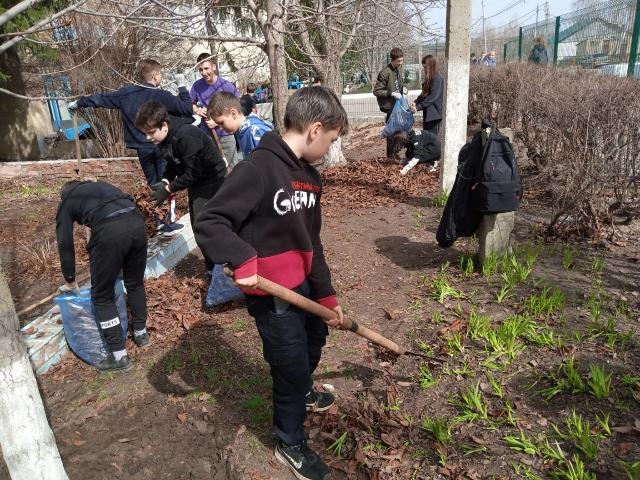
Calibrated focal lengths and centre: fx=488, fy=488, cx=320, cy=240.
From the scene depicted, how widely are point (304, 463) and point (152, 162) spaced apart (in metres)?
4.46

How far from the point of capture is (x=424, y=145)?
784cm

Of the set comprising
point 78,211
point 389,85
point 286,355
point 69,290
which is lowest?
point 69,290

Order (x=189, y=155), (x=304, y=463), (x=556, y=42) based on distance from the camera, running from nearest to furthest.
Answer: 1. (x=304, y=463)
2. (x=189, y=155)
3. (x=556, y=42)

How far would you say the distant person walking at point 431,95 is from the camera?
7.73 meters

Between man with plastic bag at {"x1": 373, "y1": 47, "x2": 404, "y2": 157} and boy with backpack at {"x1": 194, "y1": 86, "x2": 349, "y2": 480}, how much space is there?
6.84 m

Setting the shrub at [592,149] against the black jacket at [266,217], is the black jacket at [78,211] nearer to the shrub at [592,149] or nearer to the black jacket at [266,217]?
the black jacket at [266,217]

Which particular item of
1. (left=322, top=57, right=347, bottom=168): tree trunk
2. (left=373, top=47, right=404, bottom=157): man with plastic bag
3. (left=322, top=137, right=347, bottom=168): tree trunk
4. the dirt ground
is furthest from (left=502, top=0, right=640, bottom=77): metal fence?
the dirt ground

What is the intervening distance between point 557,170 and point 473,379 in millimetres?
3049

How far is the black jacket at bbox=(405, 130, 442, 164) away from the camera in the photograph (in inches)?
306

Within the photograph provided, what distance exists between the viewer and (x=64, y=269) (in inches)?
131

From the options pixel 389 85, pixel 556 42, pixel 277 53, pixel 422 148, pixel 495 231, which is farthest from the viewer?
pixel 556 42

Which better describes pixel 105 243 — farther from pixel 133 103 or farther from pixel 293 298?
pixel 133 103

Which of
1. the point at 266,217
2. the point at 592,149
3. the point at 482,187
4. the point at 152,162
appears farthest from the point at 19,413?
the point at 592,149

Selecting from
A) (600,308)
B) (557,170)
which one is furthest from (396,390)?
(557,170)
